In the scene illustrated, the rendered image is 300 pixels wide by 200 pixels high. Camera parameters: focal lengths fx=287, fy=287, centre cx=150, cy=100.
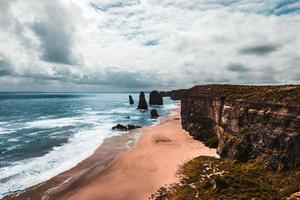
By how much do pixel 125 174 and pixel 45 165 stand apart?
11.6 meters

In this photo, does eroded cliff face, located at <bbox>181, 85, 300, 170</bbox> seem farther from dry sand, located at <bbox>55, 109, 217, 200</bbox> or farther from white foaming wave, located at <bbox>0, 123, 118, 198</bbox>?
white foaming wave, located at <bbox>0, 123, 118, 198</bbox>

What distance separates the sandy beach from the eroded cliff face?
5.00m

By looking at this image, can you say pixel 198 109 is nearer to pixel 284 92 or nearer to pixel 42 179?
pixel 284 92

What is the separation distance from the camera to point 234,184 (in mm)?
25875

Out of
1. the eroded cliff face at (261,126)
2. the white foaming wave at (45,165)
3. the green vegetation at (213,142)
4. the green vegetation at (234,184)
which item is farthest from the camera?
the green vegetation at (213,142)

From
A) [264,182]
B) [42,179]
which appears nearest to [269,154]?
[264,182]

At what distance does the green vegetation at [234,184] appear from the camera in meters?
24.4

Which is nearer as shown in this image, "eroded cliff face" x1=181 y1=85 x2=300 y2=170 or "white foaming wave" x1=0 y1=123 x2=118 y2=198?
"eroded cliff face" x1=181 y1=85 x2=300 y2=170

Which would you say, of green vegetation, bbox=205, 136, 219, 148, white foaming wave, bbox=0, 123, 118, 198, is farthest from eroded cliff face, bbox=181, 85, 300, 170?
white foaming wave, bbox=0, 123, 118, 198

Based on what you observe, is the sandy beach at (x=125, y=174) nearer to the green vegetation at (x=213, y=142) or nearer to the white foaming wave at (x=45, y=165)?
the green vegetation at (x=213, y=142)

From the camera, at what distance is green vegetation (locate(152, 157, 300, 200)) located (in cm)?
2438

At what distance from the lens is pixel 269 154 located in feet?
101

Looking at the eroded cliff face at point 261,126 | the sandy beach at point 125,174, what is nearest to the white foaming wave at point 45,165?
the sandy beach at point 125,174

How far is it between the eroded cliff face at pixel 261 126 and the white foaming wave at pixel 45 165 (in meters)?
20.9
